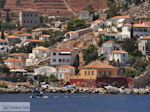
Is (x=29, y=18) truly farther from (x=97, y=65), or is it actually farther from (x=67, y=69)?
(x=97, y=65)

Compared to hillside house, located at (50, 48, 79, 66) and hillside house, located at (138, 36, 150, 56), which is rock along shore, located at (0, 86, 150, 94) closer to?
hillside house, located at (50, 48, 79, 66)

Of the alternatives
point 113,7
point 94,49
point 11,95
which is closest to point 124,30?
point 94,49

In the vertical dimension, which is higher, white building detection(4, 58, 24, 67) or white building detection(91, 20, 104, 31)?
white building detection(91, 20, 104, 31)

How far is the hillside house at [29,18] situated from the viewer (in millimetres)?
192250

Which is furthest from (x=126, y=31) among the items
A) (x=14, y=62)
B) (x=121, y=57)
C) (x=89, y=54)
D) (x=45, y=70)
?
(x=14, y=62)

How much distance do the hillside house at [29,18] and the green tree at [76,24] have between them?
19.3 m

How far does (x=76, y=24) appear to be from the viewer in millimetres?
172750

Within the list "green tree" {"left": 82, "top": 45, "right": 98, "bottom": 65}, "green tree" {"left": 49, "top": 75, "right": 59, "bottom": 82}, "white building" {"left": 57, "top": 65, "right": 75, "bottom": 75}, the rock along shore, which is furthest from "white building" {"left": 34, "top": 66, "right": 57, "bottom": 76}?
the rock along shore

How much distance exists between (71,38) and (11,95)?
120 feet

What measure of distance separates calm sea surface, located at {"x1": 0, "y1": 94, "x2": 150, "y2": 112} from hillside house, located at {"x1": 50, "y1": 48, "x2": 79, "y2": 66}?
73.9 feet

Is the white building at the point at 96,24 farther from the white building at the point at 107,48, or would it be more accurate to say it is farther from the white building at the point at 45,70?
the white building at the point at 45,70

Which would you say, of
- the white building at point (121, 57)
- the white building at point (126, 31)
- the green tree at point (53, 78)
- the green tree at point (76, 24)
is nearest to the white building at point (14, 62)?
the green tree at point (53, 78)

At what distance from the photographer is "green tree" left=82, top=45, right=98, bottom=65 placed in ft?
495

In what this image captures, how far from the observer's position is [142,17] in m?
173
